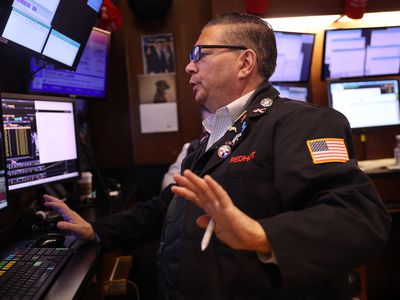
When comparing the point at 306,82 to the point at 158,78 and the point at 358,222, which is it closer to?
the point at 158,78

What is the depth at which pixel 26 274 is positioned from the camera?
0.88m

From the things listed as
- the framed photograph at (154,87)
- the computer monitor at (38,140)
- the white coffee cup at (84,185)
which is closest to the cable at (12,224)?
the computer monitor at (38,140)

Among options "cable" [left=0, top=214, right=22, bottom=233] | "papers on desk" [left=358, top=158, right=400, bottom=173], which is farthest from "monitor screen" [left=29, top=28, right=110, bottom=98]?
"papers on desk" [left=358, top=158, right=400, bottom=173]

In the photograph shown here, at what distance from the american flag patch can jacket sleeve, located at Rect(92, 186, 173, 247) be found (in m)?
0.71

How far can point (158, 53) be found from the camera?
9.46ft

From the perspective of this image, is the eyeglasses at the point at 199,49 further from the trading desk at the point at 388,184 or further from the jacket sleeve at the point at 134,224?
the trading desk at the point at 388,184

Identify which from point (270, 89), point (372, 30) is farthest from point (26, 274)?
point (372, 30)

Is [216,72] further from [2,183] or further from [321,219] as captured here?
[2,183]

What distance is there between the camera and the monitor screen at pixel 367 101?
251cm

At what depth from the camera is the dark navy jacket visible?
75 cm

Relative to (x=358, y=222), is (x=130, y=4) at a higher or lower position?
higher

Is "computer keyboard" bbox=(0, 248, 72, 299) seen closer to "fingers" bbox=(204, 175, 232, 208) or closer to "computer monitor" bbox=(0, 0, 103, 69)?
"fingers" bbox=(204, 175, 232, 208)

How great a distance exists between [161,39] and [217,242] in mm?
Answer: 2274

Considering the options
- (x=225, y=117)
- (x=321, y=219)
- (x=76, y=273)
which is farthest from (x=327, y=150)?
(x=76, y=273)
